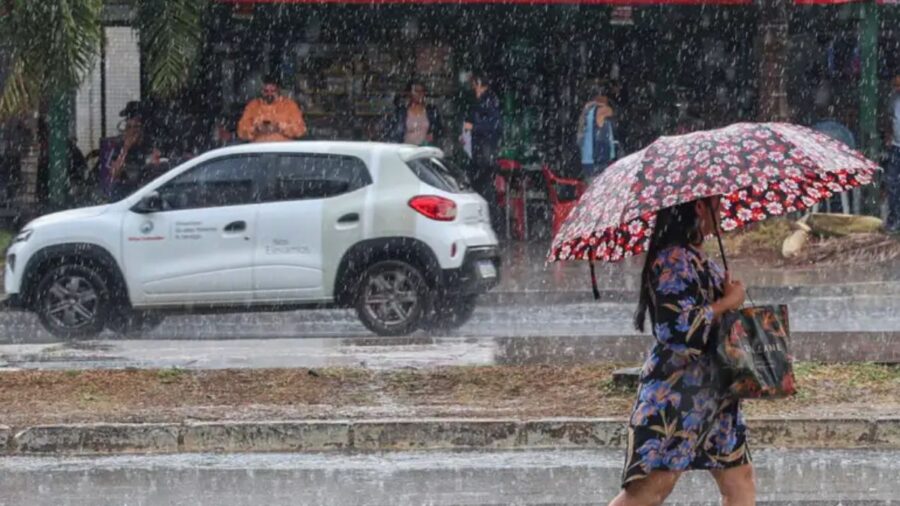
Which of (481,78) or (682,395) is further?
(481,78)

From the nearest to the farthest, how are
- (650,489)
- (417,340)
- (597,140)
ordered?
(650,489)
(417,340)
(597,140)

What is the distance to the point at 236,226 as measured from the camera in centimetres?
1420

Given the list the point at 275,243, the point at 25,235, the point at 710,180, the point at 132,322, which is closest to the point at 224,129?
the point at 132,322

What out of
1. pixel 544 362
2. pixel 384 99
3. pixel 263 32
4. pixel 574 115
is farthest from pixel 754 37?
pixel 544 362

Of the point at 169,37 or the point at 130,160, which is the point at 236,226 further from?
the point at 130,160

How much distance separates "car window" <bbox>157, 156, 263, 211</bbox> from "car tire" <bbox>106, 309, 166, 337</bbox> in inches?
41.0

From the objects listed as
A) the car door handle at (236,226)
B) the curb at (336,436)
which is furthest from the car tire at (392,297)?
the curb at (336,436)

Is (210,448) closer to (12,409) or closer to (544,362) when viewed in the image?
(12,409)

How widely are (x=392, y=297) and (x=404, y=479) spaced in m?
5.59

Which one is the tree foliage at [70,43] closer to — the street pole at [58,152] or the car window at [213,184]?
the street pole at [58,152]

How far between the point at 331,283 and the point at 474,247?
1166 millimetres

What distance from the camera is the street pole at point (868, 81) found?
21.8 meters

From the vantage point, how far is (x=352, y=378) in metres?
11.5

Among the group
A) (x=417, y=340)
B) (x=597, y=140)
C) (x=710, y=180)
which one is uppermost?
(x=597, y=140)
